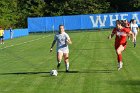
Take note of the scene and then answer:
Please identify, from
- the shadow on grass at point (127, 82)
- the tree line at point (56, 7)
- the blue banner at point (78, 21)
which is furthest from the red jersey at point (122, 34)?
the tree line at point (56, 7)

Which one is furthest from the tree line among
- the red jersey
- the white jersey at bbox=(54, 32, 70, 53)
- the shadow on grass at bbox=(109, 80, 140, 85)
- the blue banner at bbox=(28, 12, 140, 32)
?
the shadow on grass at bbox=(109, 80, 140, 85)

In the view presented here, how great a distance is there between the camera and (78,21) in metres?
85.2

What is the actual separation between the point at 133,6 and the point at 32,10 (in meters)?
20.1

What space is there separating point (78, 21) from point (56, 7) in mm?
10296

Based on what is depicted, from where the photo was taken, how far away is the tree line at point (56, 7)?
9325cm

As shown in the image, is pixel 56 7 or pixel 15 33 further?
pixel 56 7

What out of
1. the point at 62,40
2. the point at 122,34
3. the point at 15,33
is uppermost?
the point at 122,34

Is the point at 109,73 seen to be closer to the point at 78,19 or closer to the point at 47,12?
the point at 78,19

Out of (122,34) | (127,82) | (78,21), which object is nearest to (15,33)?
(78,21)

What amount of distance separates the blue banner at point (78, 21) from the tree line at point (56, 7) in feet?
24.3

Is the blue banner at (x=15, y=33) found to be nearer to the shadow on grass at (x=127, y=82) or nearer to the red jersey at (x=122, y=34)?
the red jersey at (x=122, y=34)

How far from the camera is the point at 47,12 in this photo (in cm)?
9456

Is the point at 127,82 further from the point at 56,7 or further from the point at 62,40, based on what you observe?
the point at 56,7

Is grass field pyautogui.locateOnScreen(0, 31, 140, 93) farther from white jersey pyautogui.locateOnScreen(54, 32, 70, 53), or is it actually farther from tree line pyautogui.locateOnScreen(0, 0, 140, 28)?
tree line pyautogui.locateOnScreen(0, 0, 140, 28)
